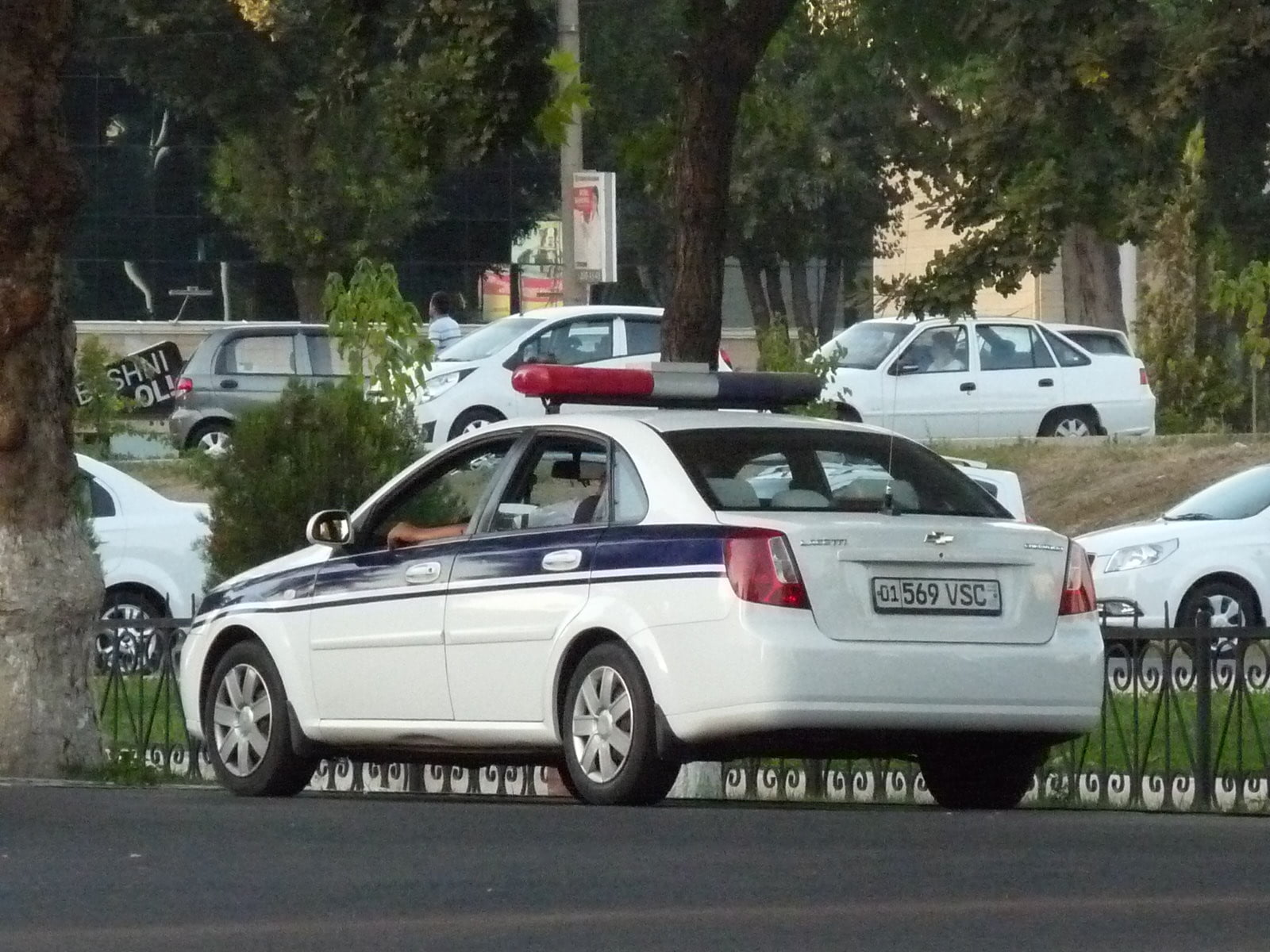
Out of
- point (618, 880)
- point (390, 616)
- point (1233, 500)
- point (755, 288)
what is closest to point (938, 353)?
point (1233, 500)

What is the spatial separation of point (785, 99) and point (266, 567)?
5.55m

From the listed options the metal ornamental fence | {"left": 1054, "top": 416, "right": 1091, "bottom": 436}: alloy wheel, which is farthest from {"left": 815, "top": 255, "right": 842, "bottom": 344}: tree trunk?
the metal ornamental fence

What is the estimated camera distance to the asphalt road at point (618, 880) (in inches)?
252

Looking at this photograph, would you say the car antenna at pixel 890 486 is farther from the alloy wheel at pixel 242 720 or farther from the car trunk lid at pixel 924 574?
the alloy wheel at pixel 242 720

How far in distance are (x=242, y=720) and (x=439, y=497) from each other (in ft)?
4.69

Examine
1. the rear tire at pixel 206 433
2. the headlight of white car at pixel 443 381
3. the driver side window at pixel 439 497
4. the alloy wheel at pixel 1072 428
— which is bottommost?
the alloy wheel at pixel 1072 428

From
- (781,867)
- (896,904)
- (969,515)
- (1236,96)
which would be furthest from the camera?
(1236,96)

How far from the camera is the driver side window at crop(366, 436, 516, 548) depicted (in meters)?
10.5

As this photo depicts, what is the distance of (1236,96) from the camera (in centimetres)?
1302

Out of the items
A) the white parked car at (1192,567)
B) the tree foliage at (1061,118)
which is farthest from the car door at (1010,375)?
the tree foliage at (1061,118)

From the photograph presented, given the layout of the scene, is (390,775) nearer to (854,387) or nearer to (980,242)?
(980,242)

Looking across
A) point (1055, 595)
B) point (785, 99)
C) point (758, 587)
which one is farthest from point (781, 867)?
point (785, 99)

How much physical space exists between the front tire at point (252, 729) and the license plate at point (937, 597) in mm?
2613

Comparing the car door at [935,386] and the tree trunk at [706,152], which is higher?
the tree trunk at [706,152]
